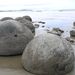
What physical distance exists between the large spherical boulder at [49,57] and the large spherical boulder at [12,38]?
0.68 metres

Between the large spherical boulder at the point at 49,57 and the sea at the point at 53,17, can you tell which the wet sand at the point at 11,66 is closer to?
the large spherical boulder at the point at 49,57

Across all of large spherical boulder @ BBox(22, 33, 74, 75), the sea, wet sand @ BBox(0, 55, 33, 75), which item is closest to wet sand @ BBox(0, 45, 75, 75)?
wet sand @ BBox(0, 55, 33, 75)

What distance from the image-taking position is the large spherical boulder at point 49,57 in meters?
3.39

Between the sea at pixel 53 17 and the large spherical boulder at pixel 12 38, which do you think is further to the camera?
the sea at pixel 53 17

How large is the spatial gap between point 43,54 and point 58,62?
0.27 meters

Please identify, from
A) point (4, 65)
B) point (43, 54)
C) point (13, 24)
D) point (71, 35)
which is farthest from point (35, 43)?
point (71, 35)

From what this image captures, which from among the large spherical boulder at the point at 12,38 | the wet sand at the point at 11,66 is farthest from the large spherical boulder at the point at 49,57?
the large spherical boulder at the point at 12,38

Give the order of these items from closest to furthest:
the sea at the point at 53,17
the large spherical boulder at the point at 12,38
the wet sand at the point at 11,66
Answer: the wet sand at the point at 11,66
the large spherical boulder at the point at 12,38
the sea at the point at 53,17

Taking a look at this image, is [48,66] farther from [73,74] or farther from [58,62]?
[73,74]

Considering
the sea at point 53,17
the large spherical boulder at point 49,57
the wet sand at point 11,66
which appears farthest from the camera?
the sea at point 53,17

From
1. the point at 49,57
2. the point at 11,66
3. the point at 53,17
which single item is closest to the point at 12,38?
the point at 11,66

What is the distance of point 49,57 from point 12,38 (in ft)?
4.09

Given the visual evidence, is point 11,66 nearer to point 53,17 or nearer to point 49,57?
point 49,57

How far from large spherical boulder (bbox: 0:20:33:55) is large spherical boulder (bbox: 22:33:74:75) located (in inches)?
26.7
